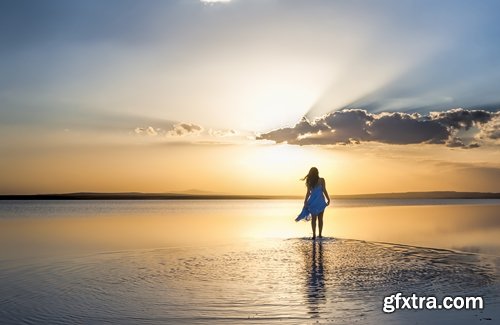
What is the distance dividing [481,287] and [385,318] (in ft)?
11.4

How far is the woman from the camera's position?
72.2 ft

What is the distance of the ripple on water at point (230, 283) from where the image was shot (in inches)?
348

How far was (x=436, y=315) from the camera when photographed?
8.64 m

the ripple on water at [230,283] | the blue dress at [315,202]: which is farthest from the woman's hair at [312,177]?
the ripple on water at [230,283]

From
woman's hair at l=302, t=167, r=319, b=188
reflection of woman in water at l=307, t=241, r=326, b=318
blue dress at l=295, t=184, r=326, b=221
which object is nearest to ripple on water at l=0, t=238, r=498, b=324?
reflection of woman in water at l=307, t=241, r=326, b=318

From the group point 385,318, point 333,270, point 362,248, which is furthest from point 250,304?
point 362,248

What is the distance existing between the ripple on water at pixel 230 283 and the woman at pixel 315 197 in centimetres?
430

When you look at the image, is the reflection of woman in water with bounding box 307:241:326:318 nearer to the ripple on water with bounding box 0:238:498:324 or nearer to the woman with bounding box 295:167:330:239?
the ripple on water with bounding box 0:238:498:324

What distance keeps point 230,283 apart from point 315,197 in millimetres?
11185

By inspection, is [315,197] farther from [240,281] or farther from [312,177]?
[240,281]

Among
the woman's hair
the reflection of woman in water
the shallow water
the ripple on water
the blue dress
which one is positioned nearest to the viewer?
the shallow water

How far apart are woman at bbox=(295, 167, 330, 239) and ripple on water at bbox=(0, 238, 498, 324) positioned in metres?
4.30

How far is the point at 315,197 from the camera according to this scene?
22.2 m

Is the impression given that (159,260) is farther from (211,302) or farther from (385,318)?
(385,318)
